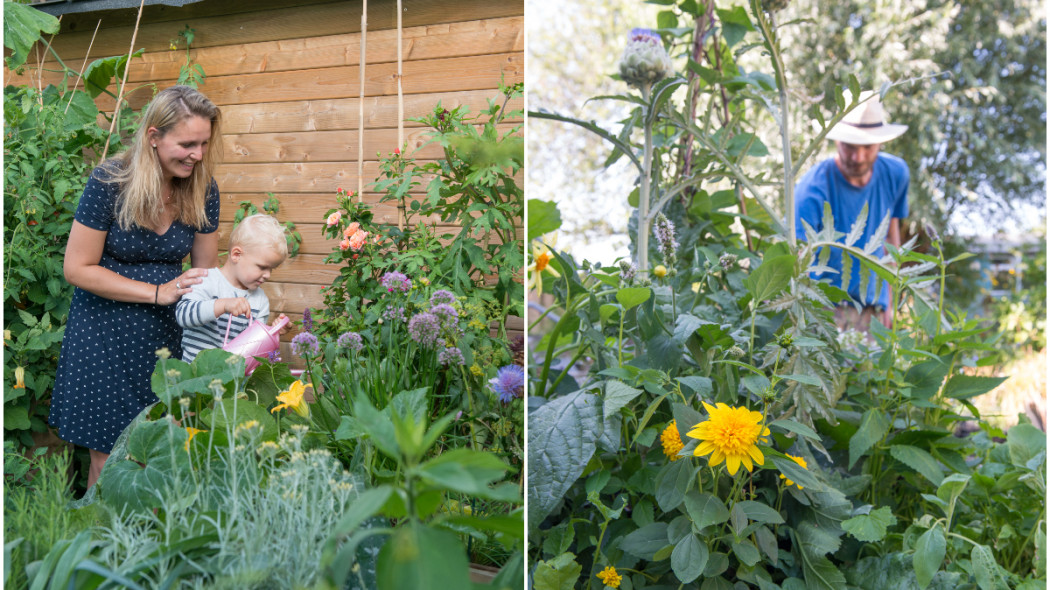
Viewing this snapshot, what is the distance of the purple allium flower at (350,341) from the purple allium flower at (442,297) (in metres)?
0.10

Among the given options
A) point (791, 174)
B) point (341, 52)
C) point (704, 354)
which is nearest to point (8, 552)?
point (341, 52)

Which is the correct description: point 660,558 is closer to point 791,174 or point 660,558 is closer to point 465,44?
point 791,174

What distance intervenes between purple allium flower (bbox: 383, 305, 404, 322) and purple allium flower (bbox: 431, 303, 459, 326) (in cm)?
4

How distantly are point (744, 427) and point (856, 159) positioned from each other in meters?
2.12

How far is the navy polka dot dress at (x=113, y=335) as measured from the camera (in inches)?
32.9

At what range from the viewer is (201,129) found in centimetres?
86

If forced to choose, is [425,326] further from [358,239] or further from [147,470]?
[147,470]

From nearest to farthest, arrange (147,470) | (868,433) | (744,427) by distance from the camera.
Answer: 1. (147,470)
2. (744,427)
3. (868,433)

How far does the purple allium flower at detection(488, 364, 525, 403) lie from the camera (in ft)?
2.99

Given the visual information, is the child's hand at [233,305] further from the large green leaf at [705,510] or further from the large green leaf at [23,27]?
the large green leaf at [705,510]

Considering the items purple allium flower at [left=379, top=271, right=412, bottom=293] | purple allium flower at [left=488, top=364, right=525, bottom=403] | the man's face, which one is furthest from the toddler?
the man's face

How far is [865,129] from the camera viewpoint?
101 inches

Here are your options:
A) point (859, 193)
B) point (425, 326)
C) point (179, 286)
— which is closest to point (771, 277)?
point (425, 326)

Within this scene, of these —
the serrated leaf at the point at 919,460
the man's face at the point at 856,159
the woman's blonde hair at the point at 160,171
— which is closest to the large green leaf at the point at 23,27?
the woman's blonde hair at the point at 160,171
